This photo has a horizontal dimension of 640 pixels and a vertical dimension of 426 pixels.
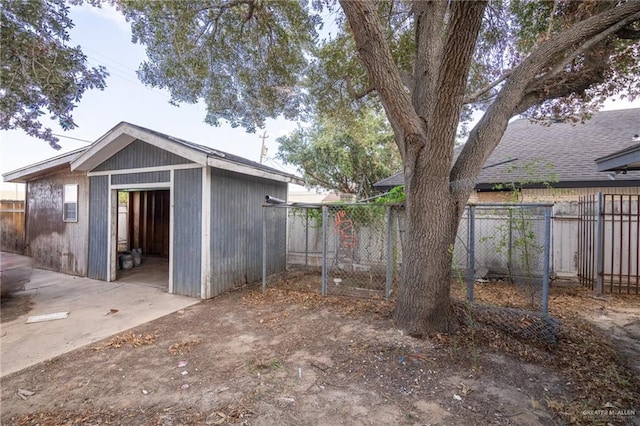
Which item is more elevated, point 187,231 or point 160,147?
point 160,147

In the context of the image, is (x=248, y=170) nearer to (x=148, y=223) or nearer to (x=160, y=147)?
(x=160, y=147)

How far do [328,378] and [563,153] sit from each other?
9.03 m

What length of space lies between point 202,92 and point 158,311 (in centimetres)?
502

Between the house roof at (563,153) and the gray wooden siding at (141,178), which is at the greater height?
the house roof at (563,153)

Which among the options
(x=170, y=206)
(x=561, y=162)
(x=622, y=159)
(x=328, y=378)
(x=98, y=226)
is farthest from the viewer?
(x=561, y=162)

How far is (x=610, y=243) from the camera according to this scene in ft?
→ 19.7

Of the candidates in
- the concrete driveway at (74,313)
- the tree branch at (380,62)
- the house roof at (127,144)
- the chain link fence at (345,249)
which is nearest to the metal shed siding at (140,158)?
the house roof at (127,144)

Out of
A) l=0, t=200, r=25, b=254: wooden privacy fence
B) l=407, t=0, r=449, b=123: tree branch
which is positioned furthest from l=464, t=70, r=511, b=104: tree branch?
l=0, t=200, r=25, b=254: wooden privacy fence

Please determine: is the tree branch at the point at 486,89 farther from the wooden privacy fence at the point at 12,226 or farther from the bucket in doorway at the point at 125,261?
the wooden privacy fence at the point at 12,226

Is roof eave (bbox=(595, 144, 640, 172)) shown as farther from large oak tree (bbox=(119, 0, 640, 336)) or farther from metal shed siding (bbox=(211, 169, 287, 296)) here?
metal shed siding (bbox=(211, 169, 287, 296))

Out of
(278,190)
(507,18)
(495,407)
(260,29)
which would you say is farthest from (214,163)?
(507,18)

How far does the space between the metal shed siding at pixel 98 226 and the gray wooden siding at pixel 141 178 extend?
0.39 meters

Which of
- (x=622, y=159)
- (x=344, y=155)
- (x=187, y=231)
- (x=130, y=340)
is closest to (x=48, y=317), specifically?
(x=130, y=340)

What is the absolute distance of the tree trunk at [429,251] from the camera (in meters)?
3.54
